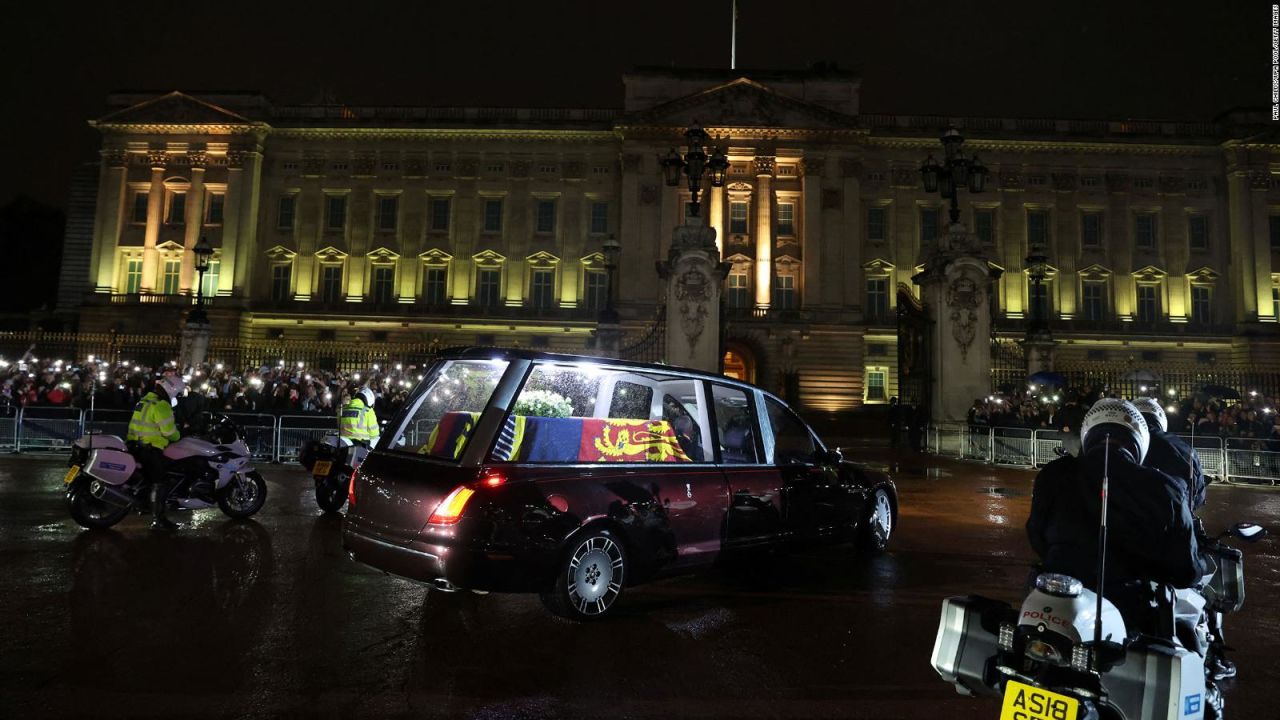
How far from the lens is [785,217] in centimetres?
4275

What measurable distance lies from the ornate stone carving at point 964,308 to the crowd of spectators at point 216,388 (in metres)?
12.6

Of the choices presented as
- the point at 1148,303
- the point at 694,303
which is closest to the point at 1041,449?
the point at 694,303

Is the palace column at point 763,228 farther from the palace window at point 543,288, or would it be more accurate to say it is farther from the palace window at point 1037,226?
the palace window at point 1037,226

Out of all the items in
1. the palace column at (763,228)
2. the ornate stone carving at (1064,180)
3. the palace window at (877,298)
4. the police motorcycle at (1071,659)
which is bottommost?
the police motorcycle at (1071,659)

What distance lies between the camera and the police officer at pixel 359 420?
964cm

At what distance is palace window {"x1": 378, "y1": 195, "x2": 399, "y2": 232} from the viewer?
45.4m

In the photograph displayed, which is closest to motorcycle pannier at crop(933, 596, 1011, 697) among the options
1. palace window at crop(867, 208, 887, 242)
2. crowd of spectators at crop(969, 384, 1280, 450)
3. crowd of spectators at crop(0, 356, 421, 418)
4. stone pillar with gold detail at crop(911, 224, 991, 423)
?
crowd of spectators at crop(969, 384, 1280, 450)

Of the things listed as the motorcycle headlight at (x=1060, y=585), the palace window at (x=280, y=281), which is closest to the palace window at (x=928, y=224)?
the palace window at (x=280, y=281)

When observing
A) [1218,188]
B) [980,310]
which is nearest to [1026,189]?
[1218,188]

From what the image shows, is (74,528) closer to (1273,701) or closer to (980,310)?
(1273,701)

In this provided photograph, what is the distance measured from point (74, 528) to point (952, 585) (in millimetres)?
8772

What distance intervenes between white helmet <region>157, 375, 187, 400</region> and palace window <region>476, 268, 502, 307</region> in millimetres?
36670

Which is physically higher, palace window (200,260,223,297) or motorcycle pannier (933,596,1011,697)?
palace window (200,260,223,297)

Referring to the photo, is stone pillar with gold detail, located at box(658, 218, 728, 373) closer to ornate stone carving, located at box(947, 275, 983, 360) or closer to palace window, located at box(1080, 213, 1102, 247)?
ornate stone carving, located at box(947, 275, 983, 360)
